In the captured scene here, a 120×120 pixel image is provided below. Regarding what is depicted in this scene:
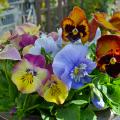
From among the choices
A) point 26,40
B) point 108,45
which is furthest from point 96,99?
point 26,40

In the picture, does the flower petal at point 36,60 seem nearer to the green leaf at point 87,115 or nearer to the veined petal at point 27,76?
the veined petal at point 27,76

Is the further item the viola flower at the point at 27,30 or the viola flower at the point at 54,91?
the viola flower at the point at 27,30

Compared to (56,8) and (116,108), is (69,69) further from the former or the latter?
(56,8)

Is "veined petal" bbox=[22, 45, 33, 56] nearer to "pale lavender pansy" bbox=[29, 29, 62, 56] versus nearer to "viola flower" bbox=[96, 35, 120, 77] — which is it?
"pale lavender pansy" bbox=[29, 29, 62, 56]

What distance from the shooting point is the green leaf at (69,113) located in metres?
0.81

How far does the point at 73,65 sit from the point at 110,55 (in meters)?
0.07

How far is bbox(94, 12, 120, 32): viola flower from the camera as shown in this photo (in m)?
0.89

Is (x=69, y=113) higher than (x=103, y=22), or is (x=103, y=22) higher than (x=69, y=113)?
(x=103, y=22)

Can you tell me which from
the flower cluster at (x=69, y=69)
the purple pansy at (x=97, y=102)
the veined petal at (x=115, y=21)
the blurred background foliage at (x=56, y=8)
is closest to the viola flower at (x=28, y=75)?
the flower cluster at (x=69, y=69)

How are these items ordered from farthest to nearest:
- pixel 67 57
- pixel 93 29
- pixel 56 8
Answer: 1. pixel 56 8
2. pixel 93 29
3. pixel 67 57

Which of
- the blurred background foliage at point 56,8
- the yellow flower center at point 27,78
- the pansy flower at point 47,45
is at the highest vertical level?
the pansy flower at point 47,45

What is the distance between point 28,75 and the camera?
0.81 metres

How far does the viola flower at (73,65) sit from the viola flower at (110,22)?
0.11 meters

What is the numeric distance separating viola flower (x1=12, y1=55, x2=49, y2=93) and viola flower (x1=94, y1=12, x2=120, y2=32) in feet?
0.57
